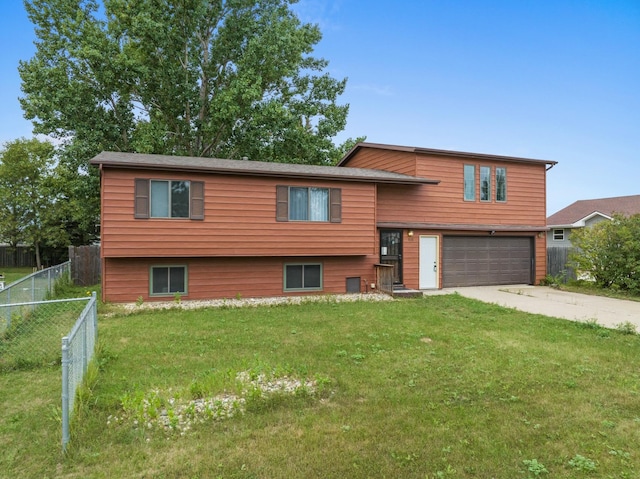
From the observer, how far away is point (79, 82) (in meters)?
17.9

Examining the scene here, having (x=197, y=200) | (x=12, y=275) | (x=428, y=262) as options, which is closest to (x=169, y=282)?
(x=197, y=200)

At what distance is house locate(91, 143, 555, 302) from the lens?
10062 millimetres

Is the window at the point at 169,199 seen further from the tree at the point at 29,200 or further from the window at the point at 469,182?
the tree at the point at 29,200

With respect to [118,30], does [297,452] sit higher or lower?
lower

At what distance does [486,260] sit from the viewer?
14492 millimetres

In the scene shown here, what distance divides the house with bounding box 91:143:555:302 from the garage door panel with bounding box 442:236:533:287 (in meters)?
0.04

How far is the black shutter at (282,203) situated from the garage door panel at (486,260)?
240 inches

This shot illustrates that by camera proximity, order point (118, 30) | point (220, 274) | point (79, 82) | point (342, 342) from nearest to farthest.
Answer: point (342, 342), point (220, 274), point (79, 82), point (118, 30)

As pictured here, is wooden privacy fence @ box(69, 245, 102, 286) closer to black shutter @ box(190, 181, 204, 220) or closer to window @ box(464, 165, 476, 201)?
black shutter @ box(190, 181, 204, 220)

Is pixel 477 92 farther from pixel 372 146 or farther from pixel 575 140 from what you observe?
pixel 372 146

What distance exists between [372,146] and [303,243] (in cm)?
594

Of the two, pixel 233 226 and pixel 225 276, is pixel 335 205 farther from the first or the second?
pixel 225 276

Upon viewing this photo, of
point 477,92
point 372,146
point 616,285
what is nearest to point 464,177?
point 372,146

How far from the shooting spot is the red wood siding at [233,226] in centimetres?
972
